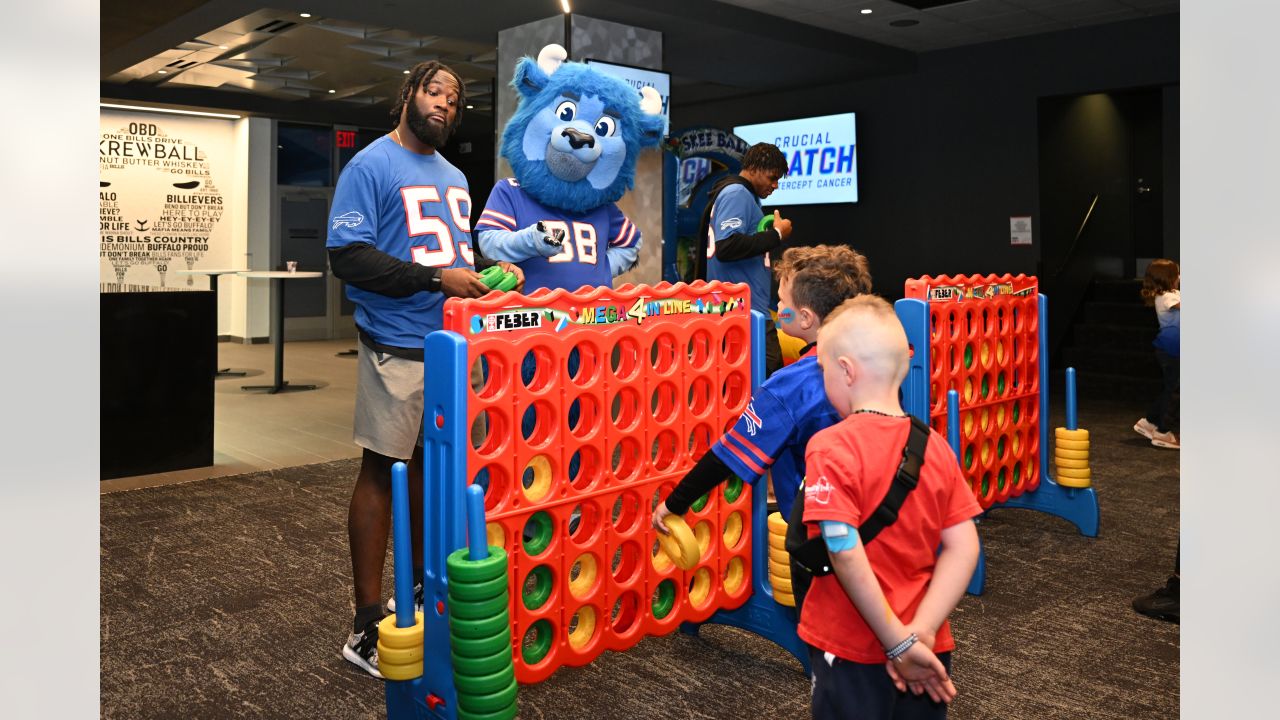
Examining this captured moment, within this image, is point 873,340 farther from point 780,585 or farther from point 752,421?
point 780,585

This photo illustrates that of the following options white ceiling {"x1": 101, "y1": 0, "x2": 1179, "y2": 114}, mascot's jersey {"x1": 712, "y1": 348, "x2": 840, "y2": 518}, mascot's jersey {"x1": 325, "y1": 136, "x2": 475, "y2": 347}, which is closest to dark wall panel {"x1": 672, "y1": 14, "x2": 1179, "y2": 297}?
white ceiling {"x1": 101, "y1": 0, "x2": 1179, "y2": 114}

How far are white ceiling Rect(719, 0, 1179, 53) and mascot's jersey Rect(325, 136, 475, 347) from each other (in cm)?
594

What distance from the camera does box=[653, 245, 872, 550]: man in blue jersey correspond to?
2.02 metres

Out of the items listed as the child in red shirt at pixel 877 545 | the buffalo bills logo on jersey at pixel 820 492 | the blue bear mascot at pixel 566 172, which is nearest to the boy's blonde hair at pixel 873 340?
the child in red shirt at pixel 877 545

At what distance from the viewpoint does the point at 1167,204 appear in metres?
10.3

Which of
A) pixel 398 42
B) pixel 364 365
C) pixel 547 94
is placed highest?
pixel 398 42

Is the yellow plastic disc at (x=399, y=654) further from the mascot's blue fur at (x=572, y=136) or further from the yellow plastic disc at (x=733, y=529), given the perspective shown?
the mascot's blue fur at (x=572, y=136)

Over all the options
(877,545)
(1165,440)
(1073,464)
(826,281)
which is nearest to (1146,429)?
(1165,440)

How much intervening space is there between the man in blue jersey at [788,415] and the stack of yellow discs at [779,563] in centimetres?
28

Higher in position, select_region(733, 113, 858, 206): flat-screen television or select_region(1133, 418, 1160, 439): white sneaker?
select_region(733, 113, 858, 206): flat-screen television

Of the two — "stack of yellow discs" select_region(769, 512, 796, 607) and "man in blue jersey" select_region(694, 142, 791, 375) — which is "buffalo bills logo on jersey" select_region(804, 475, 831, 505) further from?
"man in blue jersey" select_region(694, 142, 791, 375)
